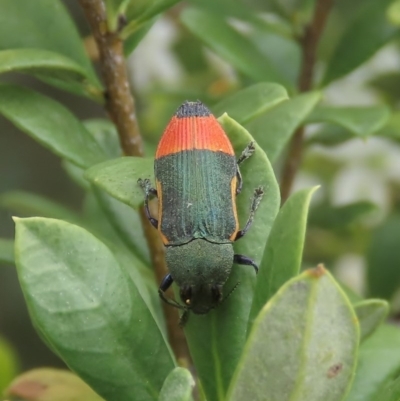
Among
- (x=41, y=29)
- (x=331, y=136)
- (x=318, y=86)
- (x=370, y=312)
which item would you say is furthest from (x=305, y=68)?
(x=370, y=312)

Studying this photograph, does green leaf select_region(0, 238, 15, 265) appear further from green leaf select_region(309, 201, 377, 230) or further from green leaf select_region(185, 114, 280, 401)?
green leaf select_region(309, 201, 377, 230)

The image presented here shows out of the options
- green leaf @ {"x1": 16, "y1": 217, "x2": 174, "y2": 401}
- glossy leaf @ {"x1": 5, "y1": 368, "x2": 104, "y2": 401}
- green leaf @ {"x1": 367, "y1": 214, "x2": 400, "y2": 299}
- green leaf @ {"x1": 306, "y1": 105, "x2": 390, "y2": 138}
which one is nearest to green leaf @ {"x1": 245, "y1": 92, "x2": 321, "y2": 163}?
green leaf @ {"x1": 306, "y1": 105, "x2": 390, "y2": 138}

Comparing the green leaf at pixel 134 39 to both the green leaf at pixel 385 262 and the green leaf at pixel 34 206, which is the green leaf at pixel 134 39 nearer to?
the green leaf at pixel 34 206

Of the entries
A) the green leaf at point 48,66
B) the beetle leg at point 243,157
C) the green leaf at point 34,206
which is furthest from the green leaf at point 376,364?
the green leaf at point 34,206

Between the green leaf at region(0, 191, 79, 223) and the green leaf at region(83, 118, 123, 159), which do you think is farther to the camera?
the green leaf at region(0, 191, 79, 223)

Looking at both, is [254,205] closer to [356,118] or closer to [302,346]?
[302,346]

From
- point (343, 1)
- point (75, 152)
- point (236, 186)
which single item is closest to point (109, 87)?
point (75, 152)
